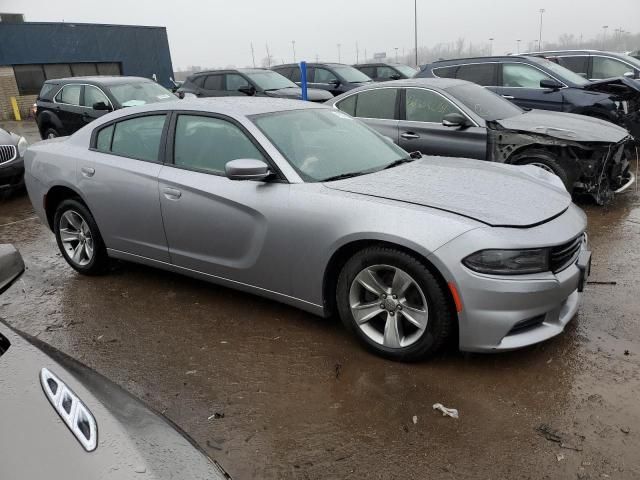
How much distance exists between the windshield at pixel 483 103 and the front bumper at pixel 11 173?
6.22m

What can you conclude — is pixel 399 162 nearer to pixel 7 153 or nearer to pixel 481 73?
pixel 481 73

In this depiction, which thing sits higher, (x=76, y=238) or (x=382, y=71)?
(x=382, y=71)

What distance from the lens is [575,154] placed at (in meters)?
5.86

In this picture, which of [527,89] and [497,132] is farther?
[527,89]

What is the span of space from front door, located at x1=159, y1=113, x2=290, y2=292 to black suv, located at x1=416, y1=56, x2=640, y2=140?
20.5ft

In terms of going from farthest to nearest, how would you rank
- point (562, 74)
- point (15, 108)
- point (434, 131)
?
point (15, 108)
point (562, 74)
point (434, 131)

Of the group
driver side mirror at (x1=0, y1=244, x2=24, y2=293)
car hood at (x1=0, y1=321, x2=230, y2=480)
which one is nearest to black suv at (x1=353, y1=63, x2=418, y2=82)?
driver side mirror at (x1=0, y1=244, x2=24, y2=293)

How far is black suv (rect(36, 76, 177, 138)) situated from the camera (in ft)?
32.0

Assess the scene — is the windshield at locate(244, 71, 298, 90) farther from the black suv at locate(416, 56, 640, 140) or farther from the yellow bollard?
the yellow bollard

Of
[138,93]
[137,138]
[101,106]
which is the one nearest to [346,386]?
[137,138]

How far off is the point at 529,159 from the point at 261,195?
12.6 feet

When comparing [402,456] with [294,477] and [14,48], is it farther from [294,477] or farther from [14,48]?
[14,48]

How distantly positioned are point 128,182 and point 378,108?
148 inches

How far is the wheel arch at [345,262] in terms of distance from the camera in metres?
2.94
